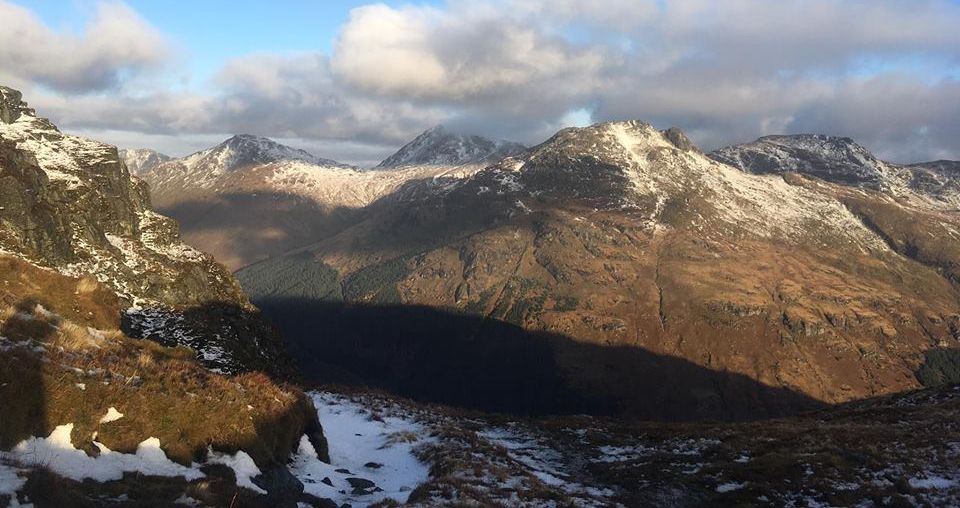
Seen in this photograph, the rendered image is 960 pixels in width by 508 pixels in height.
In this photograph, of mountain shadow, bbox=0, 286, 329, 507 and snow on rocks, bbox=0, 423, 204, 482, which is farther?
mountain shadow, bbox=0, 286, 329, 507

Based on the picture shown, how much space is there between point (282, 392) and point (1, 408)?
11715 millimetres

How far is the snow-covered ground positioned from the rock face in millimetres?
26953

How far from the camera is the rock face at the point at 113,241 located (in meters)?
61.3

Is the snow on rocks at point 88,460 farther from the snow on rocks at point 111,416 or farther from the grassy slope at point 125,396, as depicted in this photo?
the snow on rocks at point 111,416

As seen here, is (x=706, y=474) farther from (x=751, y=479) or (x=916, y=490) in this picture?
(x=916, y=490)

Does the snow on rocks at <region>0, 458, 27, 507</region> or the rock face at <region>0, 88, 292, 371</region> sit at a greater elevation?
the rock face at <region>0, 88, 292, 371</region>

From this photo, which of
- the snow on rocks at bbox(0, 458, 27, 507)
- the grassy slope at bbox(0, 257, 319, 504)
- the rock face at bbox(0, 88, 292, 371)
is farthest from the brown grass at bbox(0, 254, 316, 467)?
the rock face at bbox(0, 88, 292, 371)

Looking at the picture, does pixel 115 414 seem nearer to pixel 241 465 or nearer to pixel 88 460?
pixel 88 460

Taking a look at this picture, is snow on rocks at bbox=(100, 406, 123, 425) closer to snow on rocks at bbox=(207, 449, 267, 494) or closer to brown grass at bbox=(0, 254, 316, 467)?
brown grass at bbox=(0, 254, 316, 467)

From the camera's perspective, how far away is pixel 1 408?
13.7 meters

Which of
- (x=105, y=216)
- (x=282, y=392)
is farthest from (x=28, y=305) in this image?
(x=105, y=216)

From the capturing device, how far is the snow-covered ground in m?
21.8

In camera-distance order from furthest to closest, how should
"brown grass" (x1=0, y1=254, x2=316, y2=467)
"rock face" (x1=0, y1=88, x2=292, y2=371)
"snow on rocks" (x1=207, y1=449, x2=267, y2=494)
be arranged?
"rock face" (x1=0, y1=88, x2=292, y2=371) → "snow on rocks" (x1=207, y1=449, x2=267, y2=494) → "brown grass" (x1=0, y1=254, x2=316, y2=467)

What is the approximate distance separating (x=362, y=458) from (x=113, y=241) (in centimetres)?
6397
